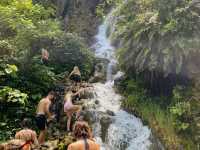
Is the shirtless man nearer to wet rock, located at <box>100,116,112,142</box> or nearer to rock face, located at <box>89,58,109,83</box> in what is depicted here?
wet rock, located at <box>100,116,112,142</box>

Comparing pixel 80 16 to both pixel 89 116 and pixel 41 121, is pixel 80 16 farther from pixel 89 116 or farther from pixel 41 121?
pixel 41 121

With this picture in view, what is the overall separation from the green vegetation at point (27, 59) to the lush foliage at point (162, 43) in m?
2.85

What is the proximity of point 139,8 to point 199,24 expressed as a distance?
3511 millimetres

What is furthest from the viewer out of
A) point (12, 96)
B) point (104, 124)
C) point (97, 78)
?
point (97, 78)

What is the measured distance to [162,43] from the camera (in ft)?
47.2

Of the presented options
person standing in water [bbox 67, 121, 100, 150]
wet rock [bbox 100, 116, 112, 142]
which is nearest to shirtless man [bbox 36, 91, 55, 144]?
wet rock [bbox 100, 116, 112, 142]

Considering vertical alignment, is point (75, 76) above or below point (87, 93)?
above

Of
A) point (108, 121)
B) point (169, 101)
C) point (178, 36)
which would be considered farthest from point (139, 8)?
point (108, 121)

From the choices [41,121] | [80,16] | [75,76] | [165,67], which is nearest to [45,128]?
[41,121]

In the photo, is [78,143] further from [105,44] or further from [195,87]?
[105,44]

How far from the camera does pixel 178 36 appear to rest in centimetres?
1416

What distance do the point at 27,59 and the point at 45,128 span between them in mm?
3871

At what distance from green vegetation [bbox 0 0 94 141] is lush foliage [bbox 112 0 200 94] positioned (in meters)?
2.85

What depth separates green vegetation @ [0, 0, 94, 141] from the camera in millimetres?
12656
